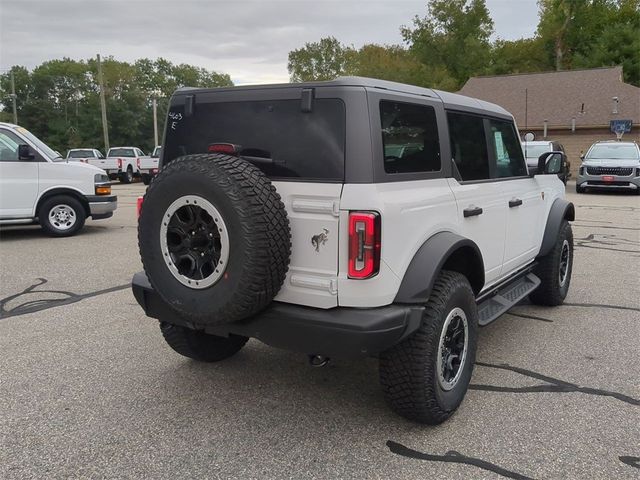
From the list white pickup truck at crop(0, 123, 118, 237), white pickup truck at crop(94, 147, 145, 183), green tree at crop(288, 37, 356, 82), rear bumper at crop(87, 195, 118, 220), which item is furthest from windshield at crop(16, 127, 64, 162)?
green tree at crop(288, 37, 356, 82)

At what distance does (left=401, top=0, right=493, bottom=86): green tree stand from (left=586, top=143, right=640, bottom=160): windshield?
30.3 metres

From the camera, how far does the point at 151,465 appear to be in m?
2.79

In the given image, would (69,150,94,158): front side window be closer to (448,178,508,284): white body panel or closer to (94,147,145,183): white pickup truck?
(94,147,145,183): white pickup truck

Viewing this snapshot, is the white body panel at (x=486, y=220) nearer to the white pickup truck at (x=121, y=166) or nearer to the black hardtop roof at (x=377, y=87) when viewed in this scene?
the black hardtop roof at (x=377, y=87)

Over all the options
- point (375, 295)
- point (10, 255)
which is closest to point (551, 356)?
point (375, 295)

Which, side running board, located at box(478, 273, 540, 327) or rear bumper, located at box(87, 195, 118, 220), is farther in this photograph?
rear bumper, located at box(87, 195, 118, 220)

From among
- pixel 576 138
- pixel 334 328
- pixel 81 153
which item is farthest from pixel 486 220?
pixel 576 138

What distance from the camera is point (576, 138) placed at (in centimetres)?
3111

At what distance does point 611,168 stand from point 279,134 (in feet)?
61.0

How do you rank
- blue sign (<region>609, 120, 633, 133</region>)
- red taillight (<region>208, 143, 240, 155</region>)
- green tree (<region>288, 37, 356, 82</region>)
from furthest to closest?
green tree (<region>288, 37, 356, 82</region>)
blue sign (<region>609, 120, 633, 133</region>)
red taillight (<region>208, 143, 240, 155</region>)

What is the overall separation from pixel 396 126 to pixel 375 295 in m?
0.98

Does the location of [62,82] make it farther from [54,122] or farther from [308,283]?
[308,283]

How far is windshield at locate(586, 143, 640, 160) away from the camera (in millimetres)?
19266

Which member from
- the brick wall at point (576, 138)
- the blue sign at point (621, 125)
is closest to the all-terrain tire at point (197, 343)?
the blue sign at point (621, 125)
